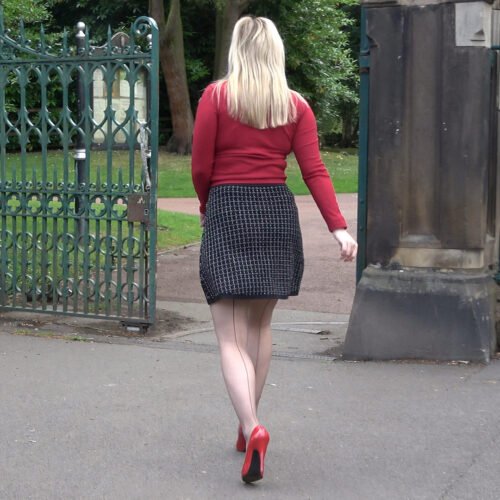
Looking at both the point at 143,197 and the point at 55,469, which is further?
the point at 143,197

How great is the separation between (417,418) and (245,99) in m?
2.02

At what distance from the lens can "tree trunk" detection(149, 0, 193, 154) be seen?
98.0 feet

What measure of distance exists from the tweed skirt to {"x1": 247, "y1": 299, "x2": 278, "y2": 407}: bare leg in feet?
0.47

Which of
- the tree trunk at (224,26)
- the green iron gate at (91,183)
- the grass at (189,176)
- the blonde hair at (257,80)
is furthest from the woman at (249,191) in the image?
the tree trunk at (224,26)

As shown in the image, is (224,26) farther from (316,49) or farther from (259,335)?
(259,335)

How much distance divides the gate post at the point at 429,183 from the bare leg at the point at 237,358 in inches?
90.9

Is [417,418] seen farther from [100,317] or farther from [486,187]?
[100,317]

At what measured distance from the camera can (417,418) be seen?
17.7ft

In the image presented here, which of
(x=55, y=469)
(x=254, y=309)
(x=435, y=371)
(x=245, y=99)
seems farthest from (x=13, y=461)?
(x=435, y=371)

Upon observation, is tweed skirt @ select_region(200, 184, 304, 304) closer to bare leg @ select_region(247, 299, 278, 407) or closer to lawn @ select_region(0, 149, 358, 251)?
bare leg @ select_region(247, 299, 278, 407)

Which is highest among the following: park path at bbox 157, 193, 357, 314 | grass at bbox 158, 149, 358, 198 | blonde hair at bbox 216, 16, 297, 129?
blonde hair at bbox 216, 16, 297, 129

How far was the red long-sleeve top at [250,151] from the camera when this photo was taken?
14.6 feet

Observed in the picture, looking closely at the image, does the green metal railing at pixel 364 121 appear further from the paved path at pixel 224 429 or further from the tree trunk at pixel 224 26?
the tree trunk at pixel 224 26

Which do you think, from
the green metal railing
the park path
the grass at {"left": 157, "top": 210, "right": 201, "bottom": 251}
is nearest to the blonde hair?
the green metal railing
